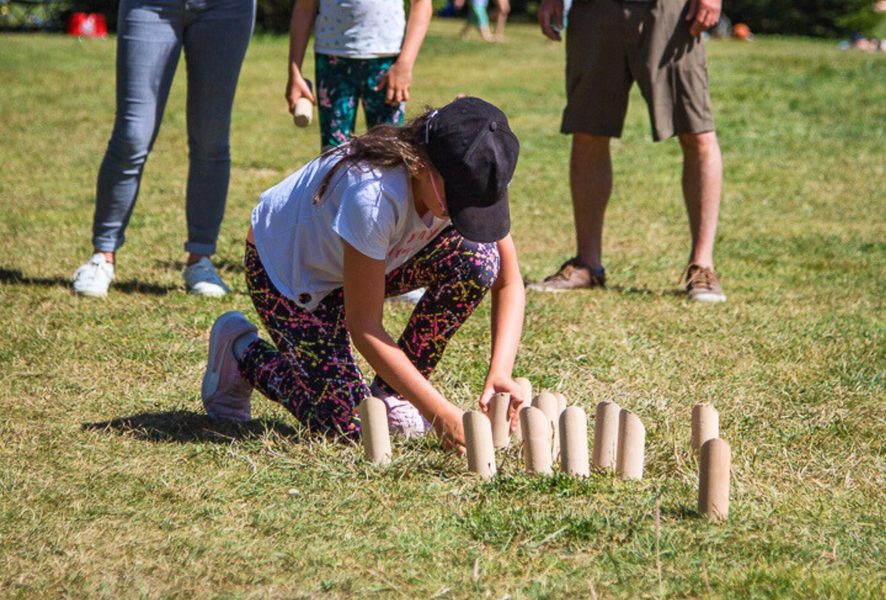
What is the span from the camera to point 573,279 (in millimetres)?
4688

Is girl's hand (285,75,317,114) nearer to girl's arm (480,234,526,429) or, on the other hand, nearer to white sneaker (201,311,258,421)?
white sneaker (201,311,258,421)

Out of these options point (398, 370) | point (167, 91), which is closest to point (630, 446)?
point (398, 370)

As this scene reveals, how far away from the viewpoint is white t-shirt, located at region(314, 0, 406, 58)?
4.17m

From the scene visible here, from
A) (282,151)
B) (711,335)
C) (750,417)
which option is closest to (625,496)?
(750,417)

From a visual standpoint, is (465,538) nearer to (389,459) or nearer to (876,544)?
(389,459)

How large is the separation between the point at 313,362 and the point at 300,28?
6.80 ft

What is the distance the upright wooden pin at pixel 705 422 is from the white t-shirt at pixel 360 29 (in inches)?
90.4

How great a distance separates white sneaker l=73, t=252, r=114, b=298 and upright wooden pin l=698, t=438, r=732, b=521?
2.97m

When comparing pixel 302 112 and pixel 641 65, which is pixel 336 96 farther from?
pixel 641 65

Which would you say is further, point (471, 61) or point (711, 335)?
point (471, 61)

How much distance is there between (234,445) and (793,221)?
4.65 m

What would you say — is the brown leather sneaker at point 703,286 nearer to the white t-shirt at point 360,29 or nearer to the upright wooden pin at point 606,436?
the white t-shirt at point 360,29

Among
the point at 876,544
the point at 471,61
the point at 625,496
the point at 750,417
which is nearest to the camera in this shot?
the point at 876,544

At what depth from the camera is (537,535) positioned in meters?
2.33
